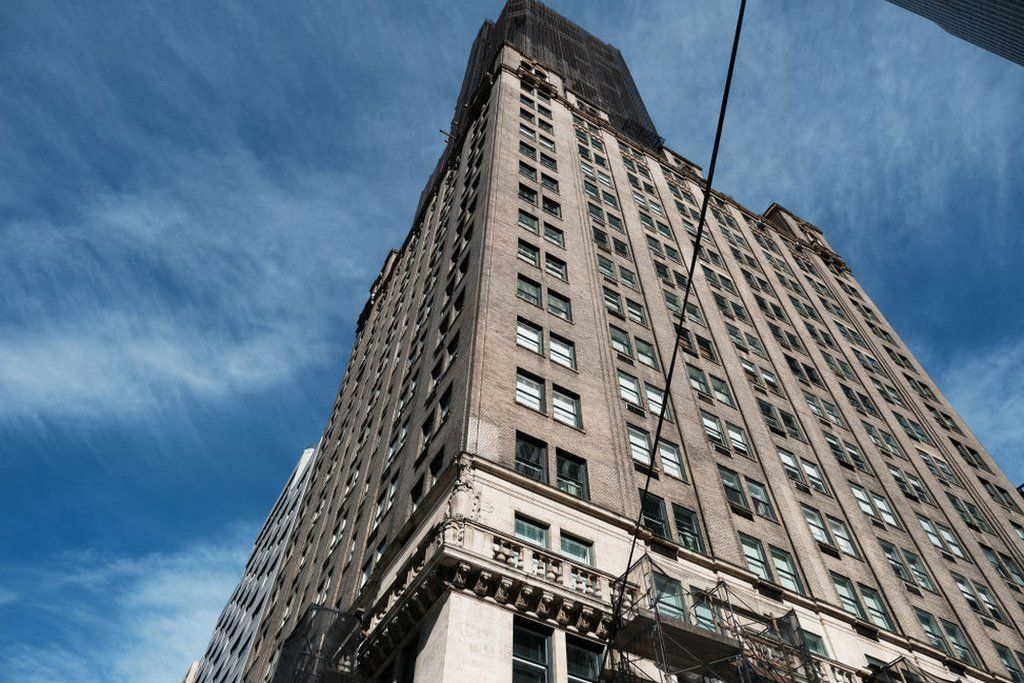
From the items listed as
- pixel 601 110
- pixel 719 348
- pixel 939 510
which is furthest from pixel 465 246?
pixel 601 110

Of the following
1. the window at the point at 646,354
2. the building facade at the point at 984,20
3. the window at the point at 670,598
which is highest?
the building facade at the point at 984,20

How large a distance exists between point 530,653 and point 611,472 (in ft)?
28.9

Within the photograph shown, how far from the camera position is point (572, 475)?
92.7ft

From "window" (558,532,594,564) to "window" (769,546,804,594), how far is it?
8.79 metres

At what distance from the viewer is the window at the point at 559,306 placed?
36.7 metres

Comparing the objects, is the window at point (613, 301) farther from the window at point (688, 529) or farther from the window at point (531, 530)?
the window at point (531, 530)

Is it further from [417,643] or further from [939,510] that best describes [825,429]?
[417,643]

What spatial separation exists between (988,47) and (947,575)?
27362mm

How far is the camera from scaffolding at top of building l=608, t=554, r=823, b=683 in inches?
851

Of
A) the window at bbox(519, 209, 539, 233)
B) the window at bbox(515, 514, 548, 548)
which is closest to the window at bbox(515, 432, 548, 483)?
the window at bbox(515, 514, 548, 548)

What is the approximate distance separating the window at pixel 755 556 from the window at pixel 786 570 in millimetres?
430

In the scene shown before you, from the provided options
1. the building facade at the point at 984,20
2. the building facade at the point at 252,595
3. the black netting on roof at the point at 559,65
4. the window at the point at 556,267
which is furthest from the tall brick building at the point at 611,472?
the building facade at the point at 984,20

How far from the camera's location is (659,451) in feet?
107

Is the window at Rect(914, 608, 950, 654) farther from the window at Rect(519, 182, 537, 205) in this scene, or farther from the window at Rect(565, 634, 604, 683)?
the window at Rect(519, 182, 537, 205)
